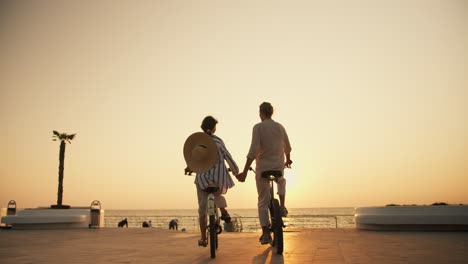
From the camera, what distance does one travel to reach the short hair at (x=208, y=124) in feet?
21.5

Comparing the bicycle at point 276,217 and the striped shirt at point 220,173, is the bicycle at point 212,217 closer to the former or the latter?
the striped shirt at point 220,173

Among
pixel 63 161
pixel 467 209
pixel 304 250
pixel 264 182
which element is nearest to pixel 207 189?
pixel 264 182

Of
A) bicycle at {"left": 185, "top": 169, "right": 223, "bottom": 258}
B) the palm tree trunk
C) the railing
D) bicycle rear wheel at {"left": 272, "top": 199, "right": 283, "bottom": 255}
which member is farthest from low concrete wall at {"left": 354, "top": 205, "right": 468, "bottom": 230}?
the palm tree trunk

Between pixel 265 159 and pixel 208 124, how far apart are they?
971 millimetres

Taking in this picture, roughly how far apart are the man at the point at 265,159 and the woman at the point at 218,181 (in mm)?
195

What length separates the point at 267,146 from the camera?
636 centimetres

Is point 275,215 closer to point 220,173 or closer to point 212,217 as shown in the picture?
point 212,217

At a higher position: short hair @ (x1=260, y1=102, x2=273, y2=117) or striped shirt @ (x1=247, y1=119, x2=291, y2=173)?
short hair @ (x1=260, y1=102, x2=273, y2=117)

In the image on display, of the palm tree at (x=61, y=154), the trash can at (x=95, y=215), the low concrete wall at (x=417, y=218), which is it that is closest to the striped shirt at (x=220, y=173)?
the low concrete wall at (x=417, y=218)

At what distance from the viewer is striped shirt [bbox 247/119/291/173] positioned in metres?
6.32

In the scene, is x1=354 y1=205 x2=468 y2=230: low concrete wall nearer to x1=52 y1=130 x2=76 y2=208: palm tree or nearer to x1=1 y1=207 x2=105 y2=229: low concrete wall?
x1=1 y1=207 x2=105 y2=229: low concrete wall

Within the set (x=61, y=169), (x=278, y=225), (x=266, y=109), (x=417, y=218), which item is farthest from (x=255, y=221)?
(x=278, y=225)

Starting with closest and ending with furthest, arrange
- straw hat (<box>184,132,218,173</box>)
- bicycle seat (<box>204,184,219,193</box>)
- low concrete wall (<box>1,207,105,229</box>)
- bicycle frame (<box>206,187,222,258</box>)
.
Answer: bicycle frame (<box>206,187,222,258</box>), bicycle seat (<box>204,184,219,193</box>), straw hat (<box>184,132,218,173</box>), low concrete wall (<box>1,207,105,229</box>)

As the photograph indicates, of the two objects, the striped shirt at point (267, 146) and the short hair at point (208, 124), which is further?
the short hair at point (208, 124)
